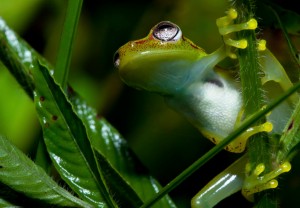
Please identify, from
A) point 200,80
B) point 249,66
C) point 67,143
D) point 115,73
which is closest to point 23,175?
point 67,143

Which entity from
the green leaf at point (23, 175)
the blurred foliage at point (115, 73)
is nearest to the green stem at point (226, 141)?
the green leaf at point (23, 175)

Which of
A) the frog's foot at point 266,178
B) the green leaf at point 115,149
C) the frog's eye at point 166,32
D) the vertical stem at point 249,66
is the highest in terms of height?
the frog's eye at point 166,32

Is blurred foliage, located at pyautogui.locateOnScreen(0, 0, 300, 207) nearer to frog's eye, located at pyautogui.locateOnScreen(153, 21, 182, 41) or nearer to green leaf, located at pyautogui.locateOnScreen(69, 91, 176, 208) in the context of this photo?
green leaf, located at pyautogui.locateOnScreen(69, 91, 176, 208)

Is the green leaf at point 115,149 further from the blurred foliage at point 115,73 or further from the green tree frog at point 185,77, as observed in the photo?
the blurred foliage at point 115,73

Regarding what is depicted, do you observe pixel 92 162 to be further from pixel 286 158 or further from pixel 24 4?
pixel 24 4

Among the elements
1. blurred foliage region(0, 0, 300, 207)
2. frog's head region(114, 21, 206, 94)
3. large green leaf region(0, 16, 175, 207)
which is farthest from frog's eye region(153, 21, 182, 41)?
blurred foliage region(0, 0, 300, 207)

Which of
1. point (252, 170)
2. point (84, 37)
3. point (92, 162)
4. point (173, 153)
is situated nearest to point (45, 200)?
point (92, 162)
